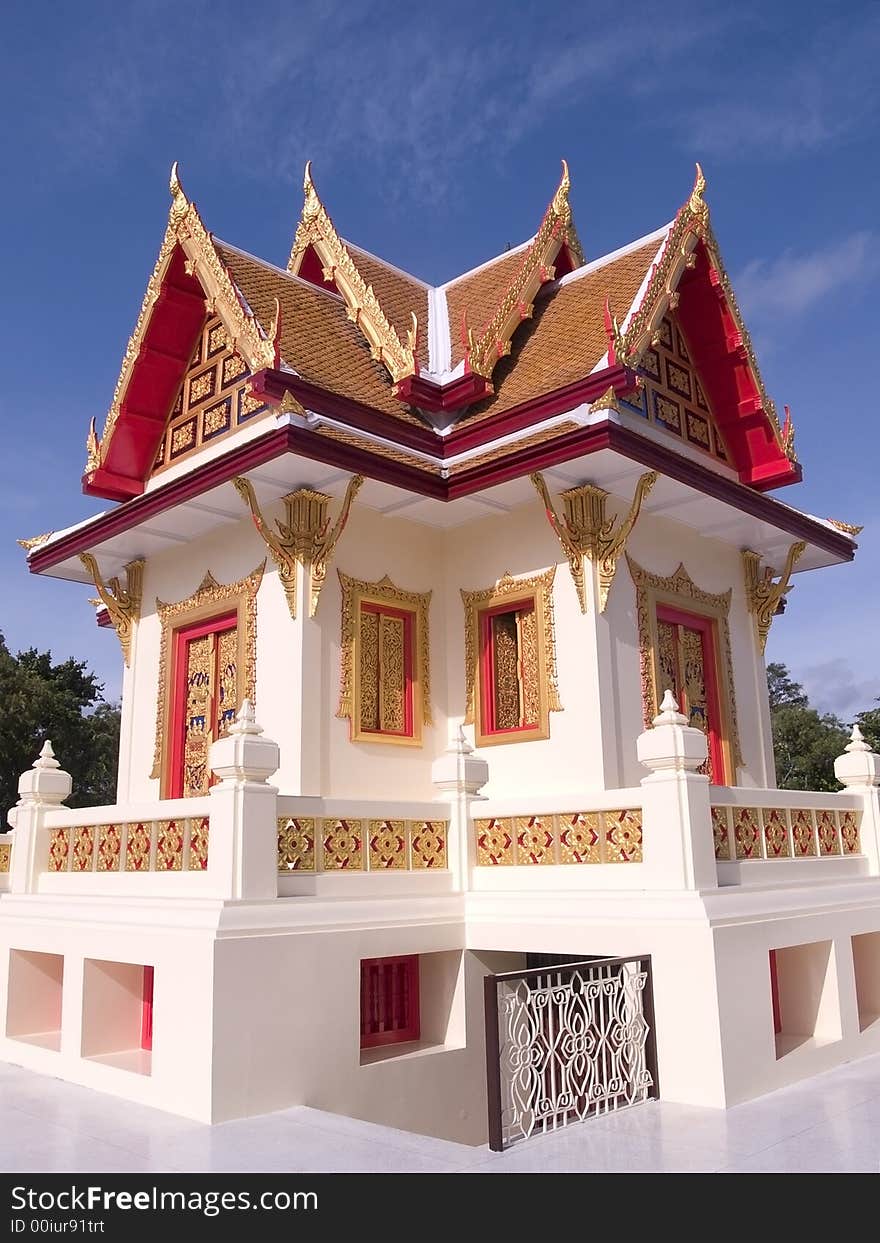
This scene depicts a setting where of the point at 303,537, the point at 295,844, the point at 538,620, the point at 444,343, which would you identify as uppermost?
the point at 444,343

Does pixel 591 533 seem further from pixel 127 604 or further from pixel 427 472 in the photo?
pixel 127 604

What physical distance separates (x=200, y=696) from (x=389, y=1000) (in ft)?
10.3

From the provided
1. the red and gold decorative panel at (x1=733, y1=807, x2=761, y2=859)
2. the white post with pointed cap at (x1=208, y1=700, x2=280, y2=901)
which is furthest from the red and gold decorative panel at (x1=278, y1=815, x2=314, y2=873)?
the red and gold decorative panel at (x1=733, y1=807, x2=761, y2=859)

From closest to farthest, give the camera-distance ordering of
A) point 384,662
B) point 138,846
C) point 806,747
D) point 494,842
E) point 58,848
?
point 138,846 < point 494,842 < point 58,848 < point 384,662 < point 806,747

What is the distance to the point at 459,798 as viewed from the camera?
24.5ft

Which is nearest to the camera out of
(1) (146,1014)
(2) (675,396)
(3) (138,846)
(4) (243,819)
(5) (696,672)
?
(4) (243,819)

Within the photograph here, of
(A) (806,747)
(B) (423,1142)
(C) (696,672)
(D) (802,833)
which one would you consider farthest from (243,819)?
(A) (806,747)

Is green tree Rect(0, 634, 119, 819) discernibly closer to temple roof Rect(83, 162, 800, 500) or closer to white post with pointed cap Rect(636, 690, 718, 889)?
temple roof Rect(83, 162, 800, 500)

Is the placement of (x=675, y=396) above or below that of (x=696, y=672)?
above

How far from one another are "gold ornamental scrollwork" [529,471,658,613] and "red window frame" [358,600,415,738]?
149cm

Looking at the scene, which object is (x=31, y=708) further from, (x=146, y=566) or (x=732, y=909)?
(x=732, y=909)

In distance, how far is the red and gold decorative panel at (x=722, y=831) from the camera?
22.6 ft

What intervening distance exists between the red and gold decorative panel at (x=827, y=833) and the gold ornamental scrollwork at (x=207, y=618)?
4373mm

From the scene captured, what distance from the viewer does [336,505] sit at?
842 cm
